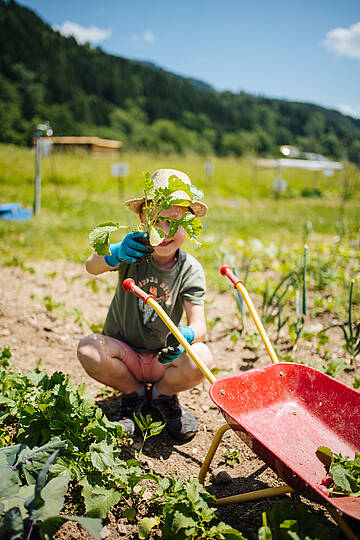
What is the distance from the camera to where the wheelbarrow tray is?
4.80ft

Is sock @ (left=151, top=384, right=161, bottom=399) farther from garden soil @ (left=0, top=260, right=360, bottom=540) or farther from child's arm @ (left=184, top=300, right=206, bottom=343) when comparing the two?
child's arm @ (left=184, top=300, right=206, bottom=343)

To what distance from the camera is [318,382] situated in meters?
1.59

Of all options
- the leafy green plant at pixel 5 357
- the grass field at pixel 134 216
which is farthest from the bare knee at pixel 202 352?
the grass field at pixel 134 216

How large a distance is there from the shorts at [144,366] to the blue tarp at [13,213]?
4663 millimetres

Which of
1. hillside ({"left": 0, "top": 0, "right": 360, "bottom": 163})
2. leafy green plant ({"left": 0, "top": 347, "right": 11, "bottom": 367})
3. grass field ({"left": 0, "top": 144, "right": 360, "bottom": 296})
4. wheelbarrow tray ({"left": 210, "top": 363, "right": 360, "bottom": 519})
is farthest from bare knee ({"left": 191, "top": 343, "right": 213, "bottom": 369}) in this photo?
hillside ({"left": 0, "top": 0, "right": 360, "bottom": 163})

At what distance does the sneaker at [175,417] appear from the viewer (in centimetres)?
177

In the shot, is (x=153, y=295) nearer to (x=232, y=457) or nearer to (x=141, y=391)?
(x=141, y=391)

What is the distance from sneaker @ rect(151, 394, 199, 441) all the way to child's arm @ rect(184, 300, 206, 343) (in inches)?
14.5

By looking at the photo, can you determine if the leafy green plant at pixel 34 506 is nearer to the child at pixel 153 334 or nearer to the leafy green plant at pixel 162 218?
the child at pixel 153 334

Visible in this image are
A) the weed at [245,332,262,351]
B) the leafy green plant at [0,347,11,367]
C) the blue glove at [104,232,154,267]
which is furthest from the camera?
the weed at [245,332,262,351]

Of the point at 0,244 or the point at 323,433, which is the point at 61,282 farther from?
the point at 323,433

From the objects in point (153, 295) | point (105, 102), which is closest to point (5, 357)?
point (153, 295)

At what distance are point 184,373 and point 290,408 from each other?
1.53 feet

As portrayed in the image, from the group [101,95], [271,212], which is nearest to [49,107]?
[101,95]
